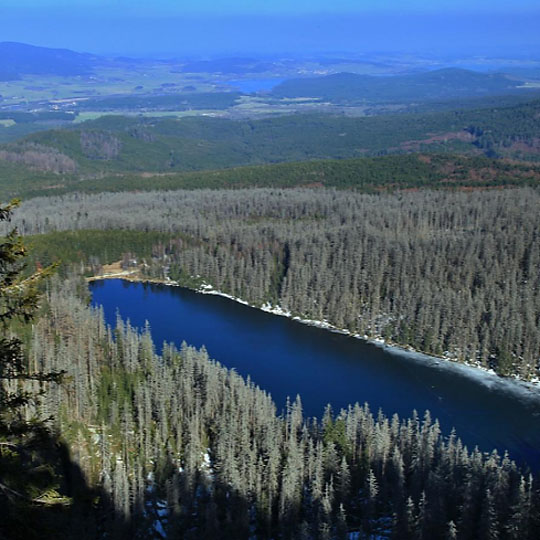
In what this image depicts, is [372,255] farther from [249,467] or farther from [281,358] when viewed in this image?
[249,467]

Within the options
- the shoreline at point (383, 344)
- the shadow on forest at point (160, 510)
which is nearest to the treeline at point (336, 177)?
the shoreline at point (383, 344)

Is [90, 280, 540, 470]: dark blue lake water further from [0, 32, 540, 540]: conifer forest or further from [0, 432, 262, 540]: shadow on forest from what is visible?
[0, 432, 262, 540]: shadow on forest

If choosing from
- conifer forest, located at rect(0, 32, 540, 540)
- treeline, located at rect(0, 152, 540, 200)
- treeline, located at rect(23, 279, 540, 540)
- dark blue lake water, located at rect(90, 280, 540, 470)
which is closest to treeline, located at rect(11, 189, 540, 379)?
conifer forest, located at rect(0, 32, 540, 540)

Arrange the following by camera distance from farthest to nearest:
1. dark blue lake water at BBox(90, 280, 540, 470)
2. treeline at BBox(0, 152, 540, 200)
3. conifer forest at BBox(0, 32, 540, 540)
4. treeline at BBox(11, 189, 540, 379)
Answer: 1. treeline at BBox(0, 152, 540, 200)
2. treeline at BBox(11, 189, 540, 379)
3. dark blue lake water at BBox(90, 280, 540, 470)
4. conifer forest at BBox(0, 32, 540, 540)

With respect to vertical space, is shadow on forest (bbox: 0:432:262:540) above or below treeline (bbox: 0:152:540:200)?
below

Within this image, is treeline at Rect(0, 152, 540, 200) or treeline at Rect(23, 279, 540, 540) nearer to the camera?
treeline at Rect(23, 279, 540, 540)

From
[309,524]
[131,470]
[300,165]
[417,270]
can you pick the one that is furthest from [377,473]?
[300,165]

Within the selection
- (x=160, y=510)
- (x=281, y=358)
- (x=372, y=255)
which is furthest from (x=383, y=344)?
(x=160, y=510)
